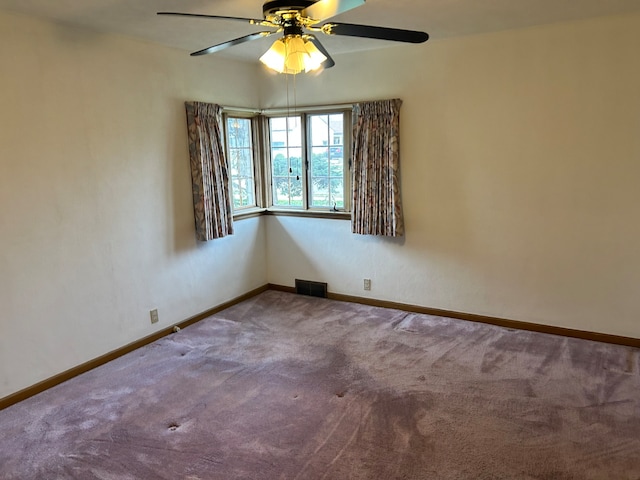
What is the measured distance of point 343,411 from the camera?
2.80 m

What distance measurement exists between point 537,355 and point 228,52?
3742 mm

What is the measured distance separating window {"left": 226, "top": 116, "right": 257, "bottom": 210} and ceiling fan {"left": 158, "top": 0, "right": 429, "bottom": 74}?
2181 mm

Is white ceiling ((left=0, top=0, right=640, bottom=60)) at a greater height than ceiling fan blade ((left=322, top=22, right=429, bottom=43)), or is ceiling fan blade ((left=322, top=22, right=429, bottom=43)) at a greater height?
white ceiling ((left=0, top=0, right=640, bottom=60))

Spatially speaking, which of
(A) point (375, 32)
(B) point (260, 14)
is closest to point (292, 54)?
(A) point (375, 32)

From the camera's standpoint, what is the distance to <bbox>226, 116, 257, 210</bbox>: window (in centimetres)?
473

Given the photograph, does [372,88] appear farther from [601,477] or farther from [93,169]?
[601,477]

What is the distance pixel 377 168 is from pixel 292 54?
202cm

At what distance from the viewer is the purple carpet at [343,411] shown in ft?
7.66

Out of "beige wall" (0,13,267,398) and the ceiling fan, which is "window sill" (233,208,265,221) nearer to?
"beige wall" (0,13,267,398)

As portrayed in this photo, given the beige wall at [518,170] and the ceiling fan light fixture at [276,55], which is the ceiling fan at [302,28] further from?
the beige wall at [518,170]

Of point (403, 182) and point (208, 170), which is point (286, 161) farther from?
point (403, 182)

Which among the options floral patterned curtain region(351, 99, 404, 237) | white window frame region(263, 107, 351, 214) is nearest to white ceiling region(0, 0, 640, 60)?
floral patterned curtain region(351, 99, 404, 237)

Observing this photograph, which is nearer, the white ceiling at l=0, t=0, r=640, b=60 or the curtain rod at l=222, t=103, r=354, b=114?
the white ceiling at l=0, t=0, r=640, b=60

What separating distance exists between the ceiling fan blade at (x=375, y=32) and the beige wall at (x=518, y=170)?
178 cm
